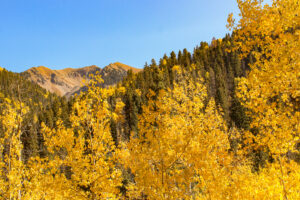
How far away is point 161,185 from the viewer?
5.51 m

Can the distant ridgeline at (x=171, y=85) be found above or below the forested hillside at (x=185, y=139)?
above

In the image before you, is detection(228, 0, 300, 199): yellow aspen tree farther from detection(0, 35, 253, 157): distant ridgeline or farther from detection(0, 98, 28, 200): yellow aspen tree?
detection(0, 35, 253, 157): distant ridgeline

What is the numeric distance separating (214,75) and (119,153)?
288ft

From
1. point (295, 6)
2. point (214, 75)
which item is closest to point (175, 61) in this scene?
point (214, 75)

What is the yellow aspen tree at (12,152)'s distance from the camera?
7.87 metres

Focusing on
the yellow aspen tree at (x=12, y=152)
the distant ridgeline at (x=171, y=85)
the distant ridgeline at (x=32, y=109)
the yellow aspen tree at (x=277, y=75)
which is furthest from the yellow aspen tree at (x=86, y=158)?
the distant ridgeline at (x=171, y=85)

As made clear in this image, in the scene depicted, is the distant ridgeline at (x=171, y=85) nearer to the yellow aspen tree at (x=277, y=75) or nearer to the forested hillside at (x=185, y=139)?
the forested hillside at (x=185, y=139)

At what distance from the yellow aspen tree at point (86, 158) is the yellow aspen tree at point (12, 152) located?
1.54 m

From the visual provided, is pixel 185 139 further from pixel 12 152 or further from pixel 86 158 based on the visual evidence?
pixel 12 152

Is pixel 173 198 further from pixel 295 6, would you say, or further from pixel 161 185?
pixel 295 6

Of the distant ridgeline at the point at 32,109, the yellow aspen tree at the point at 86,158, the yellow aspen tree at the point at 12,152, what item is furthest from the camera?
the distant ridgeline at the point at 32,109

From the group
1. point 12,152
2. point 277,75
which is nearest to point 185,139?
point 277,75

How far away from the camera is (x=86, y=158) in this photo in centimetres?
662

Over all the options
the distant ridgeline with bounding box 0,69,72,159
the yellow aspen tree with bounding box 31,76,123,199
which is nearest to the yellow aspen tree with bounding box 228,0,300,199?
the yellow aspen tree with bounding box 31,76,123,199
